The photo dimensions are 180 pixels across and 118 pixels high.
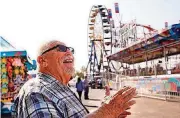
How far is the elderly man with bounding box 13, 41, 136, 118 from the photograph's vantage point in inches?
53.5

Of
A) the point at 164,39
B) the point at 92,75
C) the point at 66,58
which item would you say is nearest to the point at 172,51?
the point at 164,39

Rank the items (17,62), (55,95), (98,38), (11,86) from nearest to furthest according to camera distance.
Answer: (55,95) < (11,86) < (17,62) < (98,38)

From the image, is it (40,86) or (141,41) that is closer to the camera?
(40,86)

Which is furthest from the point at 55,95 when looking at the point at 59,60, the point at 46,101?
the point at 59,60

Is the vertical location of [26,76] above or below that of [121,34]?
below

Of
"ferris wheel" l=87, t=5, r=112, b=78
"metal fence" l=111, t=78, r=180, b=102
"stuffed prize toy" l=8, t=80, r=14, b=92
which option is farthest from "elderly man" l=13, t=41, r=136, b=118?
"ferris wheel" l=87, t=5, r=112, b=78

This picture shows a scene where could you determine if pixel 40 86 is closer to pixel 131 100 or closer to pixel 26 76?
pixel 131 100

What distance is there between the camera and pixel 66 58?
165 centimetres

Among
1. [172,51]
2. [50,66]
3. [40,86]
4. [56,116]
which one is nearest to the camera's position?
[56,116]

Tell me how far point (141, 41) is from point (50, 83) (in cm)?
1541

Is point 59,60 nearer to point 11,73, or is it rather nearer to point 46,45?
point 46,45

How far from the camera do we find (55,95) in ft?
4.82

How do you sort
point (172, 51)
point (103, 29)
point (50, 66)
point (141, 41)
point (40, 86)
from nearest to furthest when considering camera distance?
point (40, 86)
point (50, 66)
point (141, 41)
point (172, 51)
point (103, 29)

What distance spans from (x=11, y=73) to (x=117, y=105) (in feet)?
27.9
